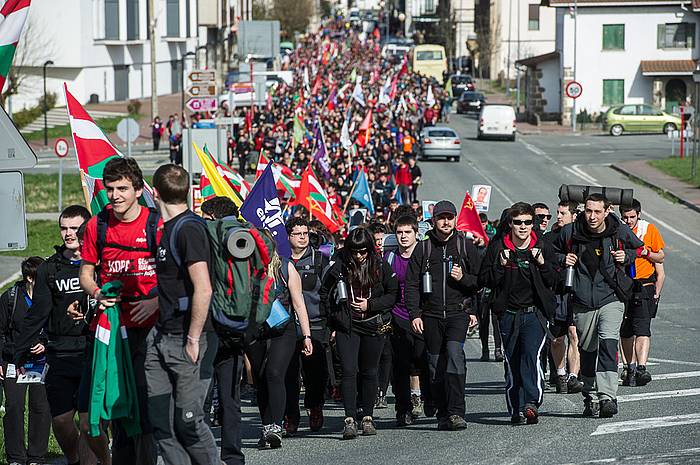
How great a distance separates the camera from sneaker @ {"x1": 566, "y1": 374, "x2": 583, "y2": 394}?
11.7 meters

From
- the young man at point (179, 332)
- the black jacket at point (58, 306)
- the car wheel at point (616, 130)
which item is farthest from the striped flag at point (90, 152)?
the car wheel at point (616, 130)

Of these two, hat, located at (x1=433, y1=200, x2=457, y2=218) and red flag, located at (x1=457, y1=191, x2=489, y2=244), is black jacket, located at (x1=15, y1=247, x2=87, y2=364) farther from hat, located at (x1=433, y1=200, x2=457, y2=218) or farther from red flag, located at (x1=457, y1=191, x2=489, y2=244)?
red flag, located at (x1=457, y1=191, x2=489, y2=244)

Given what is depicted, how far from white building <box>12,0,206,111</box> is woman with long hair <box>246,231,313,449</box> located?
181 feet

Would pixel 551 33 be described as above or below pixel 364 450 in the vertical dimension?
above

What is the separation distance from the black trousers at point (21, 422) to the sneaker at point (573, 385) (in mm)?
4754

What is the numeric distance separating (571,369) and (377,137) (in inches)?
1015

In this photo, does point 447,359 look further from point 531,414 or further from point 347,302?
point 347,302

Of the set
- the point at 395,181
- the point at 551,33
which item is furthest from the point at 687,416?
the point at 551,33

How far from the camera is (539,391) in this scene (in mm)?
9992

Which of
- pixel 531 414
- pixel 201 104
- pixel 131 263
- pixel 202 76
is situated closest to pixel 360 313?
pixel 531 414

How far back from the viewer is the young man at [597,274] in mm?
10289

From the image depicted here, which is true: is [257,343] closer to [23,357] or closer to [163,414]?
[23,357]

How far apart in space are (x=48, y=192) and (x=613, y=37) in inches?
1300

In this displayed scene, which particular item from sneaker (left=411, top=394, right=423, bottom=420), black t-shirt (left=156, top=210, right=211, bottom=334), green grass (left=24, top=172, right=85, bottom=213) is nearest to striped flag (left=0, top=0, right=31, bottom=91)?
black t-shirt (left=156, top=210, right=211, bottom=334)
